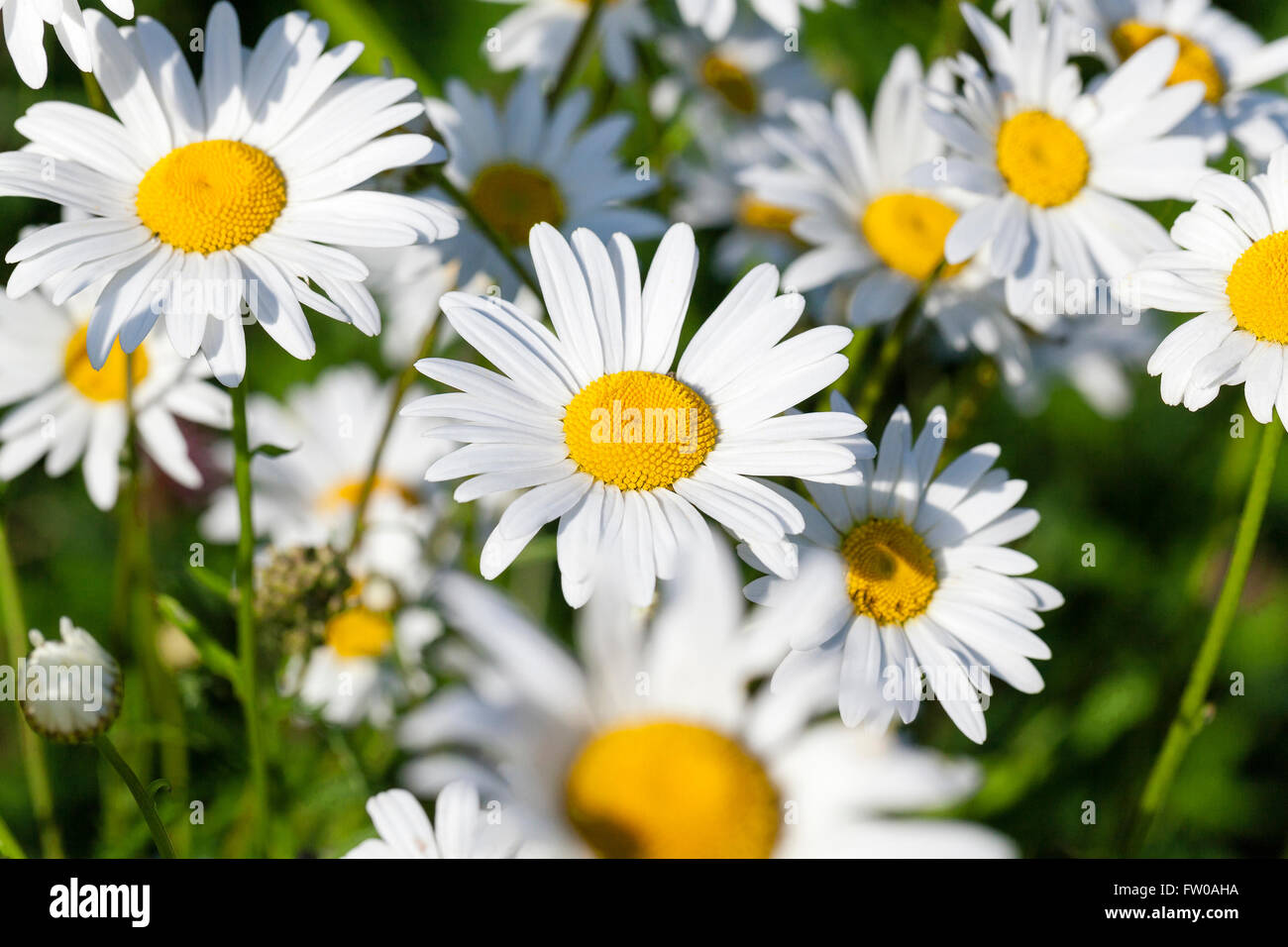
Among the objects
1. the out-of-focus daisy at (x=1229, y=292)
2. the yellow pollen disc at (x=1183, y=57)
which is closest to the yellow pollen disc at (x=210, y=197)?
the out-of-focus daisy at (x=1229, y=292)

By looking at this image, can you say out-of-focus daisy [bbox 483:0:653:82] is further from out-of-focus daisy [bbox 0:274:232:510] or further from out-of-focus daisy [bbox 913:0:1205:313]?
out-of-focus daisy [bbox 0:274:232:510]

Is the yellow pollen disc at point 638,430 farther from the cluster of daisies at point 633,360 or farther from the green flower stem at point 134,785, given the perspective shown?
the green flower stem at point 134,785

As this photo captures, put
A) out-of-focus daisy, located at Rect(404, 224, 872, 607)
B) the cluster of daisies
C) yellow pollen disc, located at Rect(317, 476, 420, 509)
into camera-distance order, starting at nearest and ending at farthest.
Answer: the cluster of daisies → out-of-focus daisy, located at Rect(404, 224, 872, 607) → yellow pollen disc, located at Rect(317, 476, 420, 509)

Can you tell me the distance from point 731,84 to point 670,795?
72.8 inches

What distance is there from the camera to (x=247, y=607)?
134 cm

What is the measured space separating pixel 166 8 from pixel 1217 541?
2.71m

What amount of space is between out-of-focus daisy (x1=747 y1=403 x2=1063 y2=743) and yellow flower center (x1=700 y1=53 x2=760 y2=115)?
1.31 metres

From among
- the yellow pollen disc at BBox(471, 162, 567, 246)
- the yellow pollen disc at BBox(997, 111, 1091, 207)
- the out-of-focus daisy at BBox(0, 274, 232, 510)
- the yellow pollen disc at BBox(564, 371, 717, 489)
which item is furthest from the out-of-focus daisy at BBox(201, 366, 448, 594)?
the yellow pollen disc at BBox(997, 111, 1091, 207)

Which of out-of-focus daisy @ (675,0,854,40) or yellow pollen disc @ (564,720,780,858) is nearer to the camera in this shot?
yellow pollen disc @ (564,720,780,858)

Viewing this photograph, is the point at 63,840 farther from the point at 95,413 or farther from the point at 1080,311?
the point at 1080,311

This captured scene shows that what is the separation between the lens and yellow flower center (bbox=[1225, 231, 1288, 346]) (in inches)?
50.2

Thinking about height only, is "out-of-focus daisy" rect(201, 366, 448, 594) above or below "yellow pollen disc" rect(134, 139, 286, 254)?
below

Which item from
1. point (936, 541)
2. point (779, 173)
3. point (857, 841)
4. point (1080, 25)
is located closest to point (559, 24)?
point (779, 173)

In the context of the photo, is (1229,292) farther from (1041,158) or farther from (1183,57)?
(1183,57)
